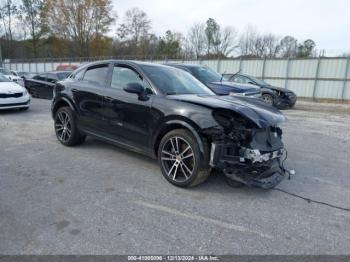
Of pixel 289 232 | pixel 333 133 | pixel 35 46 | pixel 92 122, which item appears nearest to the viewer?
pixel 289 232

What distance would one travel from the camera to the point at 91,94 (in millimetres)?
4871

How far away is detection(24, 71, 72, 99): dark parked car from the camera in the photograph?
1283 cm

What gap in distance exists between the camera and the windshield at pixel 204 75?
348 inches

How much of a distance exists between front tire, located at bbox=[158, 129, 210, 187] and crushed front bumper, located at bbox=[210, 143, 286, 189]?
0.19m

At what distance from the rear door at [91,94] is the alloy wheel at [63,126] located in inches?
14.8

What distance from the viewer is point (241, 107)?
362 centimetres

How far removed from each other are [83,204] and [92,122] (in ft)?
6.65

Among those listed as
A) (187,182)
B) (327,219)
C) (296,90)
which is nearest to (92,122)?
(187,182)

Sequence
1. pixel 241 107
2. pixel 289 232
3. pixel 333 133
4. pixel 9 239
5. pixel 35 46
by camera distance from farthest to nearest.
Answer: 1. pixel 35 46
2. pixel 333 133
3. pixel 241 107
4. pixel 289 232
5. pixel 9 239

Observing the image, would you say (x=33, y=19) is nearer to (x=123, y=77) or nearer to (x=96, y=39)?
(x=96, y=39)

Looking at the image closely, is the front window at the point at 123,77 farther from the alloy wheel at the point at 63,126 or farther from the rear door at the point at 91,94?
the alloy wheel at the point at 63,126

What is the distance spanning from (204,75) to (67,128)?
513cm

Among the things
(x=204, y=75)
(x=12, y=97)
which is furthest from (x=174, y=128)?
(x=12, y=97)

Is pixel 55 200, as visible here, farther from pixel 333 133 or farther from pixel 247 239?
pixel 333 133
